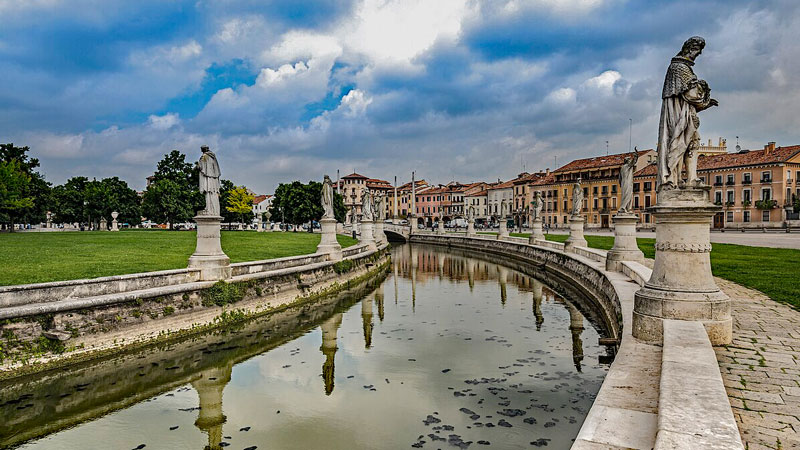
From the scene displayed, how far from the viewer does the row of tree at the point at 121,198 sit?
1748 inches

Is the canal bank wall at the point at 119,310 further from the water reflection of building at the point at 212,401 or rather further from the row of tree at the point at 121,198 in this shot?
the row of tree at the point at 121,198

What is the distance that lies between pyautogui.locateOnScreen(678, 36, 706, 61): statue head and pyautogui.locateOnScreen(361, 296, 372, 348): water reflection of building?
9035 millimetres

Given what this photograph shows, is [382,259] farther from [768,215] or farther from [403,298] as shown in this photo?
[768,215]

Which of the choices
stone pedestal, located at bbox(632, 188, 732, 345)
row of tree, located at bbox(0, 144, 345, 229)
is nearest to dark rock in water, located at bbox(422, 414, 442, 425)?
stone pedestal, located at bbox(632, 188, 732, 345)

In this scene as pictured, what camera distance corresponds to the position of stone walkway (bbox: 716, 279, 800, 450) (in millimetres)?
3803

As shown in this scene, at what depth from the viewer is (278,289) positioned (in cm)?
1595

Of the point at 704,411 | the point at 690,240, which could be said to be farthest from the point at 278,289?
the point at 704,411

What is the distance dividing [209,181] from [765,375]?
45.0 feet

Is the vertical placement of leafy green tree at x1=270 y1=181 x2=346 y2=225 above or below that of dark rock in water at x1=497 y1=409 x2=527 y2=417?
above

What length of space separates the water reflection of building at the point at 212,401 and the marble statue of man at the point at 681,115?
7650 mm

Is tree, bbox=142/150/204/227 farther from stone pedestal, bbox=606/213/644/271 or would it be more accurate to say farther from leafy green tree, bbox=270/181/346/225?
stone pedestal, bbox=606/213/644/271

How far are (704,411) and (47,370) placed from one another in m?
10.9

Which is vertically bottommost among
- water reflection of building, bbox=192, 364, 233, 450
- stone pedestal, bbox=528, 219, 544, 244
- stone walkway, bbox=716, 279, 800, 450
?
water reflection of building, bbox=192, 364, 233, 450

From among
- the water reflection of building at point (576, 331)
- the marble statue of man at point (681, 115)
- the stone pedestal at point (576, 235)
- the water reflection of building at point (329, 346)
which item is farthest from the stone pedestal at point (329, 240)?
the marble statue of man at point (681, 115)
